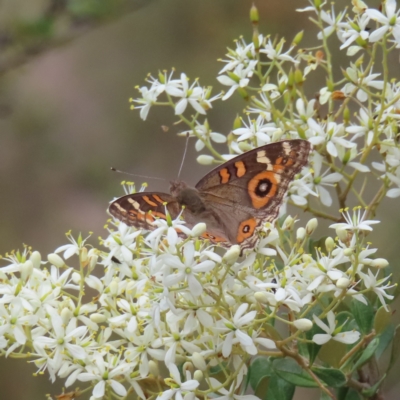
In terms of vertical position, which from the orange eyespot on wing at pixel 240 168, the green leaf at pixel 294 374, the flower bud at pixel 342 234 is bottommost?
the green leaf at pixel 294 374

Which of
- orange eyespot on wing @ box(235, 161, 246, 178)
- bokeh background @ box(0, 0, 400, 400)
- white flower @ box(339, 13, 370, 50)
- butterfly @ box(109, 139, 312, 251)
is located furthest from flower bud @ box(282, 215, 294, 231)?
bokeh background @ box(0, 0, 400, 400)

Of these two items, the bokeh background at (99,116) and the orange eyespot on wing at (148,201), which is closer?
the orange eyespot on wing at (148,201)

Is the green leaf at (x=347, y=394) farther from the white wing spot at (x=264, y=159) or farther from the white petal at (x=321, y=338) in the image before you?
the white wing spot at (x=264, y=159)

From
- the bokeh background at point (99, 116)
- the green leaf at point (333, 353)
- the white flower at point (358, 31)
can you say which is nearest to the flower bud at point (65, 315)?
the green leaf at point (333, 353)

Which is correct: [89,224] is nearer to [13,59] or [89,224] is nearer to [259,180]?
[13,59]

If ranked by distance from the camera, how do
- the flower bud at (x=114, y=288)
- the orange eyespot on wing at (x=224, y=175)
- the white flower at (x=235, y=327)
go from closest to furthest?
1. the white flower at (x=235, y=327)
2. the flower bud at (x=114, y=288)
3. the orange eyespot on wing at (x=224, y=175)

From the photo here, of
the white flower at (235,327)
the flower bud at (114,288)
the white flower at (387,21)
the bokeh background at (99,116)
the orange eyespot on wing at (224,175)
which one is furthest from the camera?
the bokeh background at (99,116)

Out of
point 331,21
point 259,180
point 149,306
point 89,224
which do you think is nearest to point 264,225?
point 259,180

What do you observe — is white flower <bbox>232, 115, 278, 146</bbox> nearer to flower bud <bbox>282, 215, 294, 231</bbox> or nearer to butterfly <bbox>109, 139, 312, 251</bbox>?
butterfly <bbox>109, 139, 312, 251</bbox>
